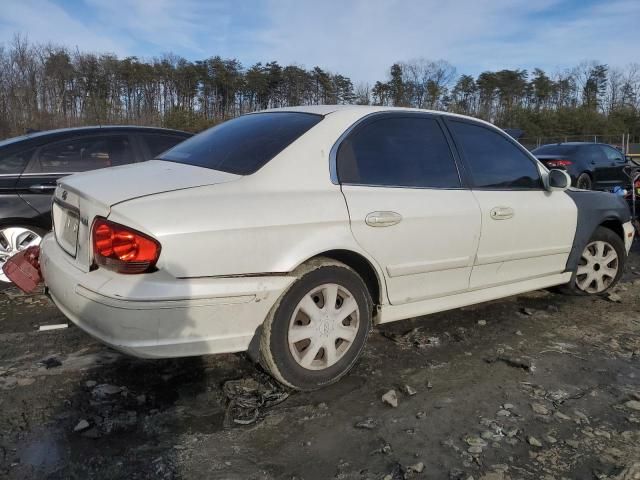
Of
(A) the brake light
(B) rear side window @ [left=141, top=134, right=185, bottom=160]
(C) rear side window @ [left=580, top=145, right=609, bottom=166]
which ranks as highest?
(C) rear side window @ [left=580, top=145, right=609, bottom=166]

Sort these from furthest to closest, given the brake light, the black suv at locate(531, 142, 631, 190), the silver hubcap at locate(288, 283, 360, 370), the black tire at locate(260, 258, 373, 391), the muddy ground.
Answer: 1. the black suv at locate(531, 142, 631, 190)
2. the brake light
3. the silver hubcap at locate(288, 283, 360, 370)
4. the black tire at locate(260, 258, 373, 391)
5. the muddy ground

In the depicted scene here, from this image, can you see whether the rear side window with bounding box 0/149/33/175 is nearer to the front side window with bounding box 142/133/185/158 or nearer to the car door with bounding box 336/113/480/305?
the front side window with bounding box 142/133/185/158

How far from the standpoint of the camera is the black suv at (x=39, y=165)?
4602 mm

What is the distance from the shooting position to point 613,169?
13.5m

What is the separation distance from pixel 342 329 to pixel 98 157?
3361 millimetres

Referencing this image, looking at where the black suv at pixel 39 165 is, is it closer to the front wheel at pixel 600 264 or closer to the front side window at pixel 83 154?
the front side window at pixel 83 154

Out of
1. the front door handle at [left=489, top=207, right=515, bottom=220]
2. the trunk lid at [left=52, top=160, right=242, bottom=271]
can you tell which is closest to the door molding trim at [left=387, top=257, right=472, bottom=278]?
the front door handle at [left=489, top=207, right=515, bottom=220]

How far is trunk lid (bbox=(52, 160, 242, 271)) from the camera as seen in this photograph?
2.61 meters

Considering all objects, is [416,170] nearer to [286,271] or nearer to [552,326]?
[286,271]

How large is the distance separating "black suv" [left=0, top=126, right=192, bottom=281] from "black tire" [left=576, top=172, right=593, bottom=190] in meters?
11.2

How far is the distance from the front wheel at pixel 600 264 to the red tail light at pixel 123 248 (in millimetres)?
3740

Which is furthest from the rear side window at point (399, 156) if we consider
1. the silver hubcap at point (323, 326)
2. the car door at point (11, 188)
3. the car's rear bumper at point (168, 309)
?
the car door at point (11, 188)

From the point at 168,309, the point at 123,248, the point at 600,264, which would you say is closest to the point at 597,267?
the point at 600,264

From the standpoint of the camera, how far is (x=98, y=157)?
199 inches
